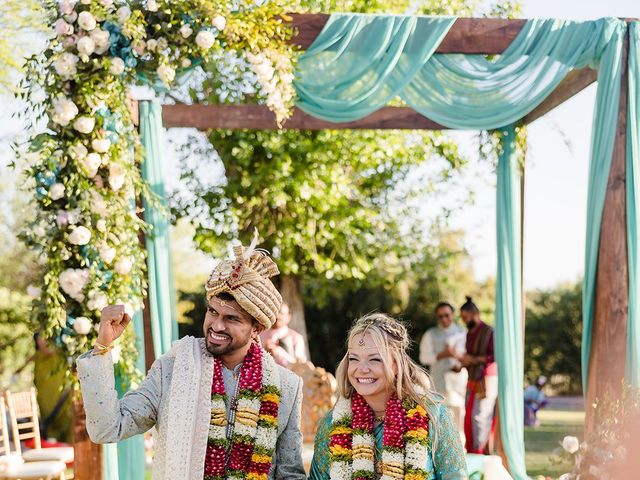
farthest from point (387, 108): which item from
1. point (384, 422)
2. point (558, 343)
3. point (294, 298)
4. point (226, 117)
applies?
point (558, 343)

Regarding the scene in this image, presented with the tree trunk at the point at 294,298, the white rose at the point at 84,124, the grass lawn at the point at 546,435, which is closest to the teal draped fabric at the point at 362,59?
the white rose at the point at 84,124

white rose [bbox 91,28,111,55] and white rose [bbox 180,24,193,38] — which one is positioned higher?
white rose [bbox 180,24,193,38]

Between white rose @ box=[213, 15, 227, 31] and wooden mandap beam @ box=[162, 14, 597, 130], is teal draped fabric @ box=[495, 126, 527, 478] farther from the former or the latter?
white rose @ box=[213, 15, 227, 31]

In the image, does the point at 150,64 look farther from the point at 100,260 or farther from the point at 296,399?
the point at 296,399

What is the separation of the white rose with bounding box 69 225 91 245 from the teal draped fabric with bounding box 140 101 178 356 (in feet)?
3.34

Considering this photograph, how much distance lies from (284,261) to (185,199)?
1355mm

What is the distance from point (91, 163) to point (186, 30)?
0.93 m

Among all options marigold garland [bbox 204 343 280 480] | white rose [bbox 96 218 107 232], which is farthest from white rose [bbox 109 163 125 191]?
marigold garland [bbox 204 343 280 480]

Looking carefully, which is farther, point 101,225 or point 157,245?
point 157,245

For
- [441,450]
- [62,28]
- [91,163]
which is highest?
[62,28]

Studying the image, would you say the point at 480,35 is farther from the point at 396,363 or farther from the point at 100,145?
the point at 396,363

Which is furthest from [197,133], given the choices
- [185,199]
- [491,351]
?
[491,351]

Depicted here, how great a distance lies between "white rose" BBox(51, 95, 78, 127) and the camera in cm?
527

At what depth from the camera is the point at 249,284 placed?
3016 millimetres
